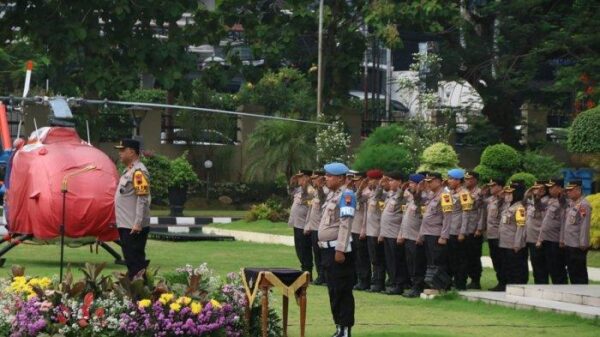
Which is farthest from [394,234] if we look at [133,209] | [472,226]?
[133,209]

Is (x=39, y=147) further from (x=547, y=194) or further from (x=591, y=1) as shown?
(x=591, y=1)

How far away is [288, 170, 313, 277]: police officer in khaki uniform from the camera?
2222cm

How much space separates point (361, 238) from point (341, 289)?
6340 millimetres

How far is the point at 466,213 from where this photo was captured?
2062 cm

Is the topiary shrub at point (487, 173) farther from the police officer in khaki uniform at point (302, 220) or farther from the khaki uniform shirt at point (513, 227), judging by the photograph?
the khaki uniform shirt at point (513, 227)

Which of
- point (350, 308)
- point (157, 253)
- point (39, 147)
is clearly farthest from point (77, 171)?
point (350, 308)

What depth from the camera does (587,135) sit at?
22.0m

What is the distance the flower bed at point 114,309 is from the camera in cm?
1316

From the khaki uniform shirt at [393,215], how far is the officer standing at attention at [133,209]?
12.3ft

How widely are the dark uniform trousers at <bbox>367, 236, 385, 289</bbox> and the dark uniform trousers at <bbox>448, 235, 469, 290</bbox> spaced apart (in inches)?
38.0

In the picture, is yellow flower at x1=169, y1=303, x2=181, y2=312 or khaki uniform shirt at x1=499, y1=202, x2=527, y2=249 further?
khaki uniform shirt at x1=499, y1=202, x2=527, y2=249

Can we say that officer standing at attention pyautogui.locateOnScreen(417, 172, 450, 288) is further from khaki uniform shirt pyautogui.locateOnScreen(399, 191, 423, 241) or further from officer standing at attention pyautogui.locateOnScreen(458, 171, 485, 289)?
officer standing at attention pyautogui.locateOnScreen(458, 171, 485, 289)

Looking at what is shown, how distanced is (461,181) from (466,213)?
20.6 inches

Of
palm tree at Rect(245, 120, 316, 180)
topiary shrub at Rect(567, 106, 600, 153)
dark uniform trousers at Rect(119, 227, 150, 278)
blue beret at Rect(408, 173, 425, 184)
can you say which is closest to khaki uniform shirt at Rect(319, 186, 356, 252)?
dark uniform trousers at Rect(119, 227, 150, 278)
